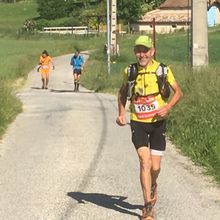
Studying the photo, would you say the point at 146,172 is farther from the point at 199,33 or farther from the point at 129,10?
the point at 129,10

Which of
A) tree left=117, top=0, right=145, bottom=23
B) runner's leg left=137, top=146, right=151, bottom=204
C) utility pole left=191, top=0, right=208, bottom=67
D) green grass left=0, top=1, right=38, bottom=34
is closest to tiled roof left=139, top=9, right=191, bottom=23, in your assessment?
tree left=117, top=0, right=145, bottom=23

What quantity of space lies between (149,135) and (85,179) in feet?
6.99

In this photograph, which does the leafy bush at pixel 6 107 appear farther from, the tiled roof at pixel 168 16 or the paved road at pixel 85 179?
the tiled roof at pixel 168 16

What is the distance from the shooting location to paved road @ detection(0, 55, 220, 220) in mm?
6930

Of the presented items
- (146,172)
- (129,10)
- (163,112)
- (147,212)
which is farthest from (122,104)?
(129,10)

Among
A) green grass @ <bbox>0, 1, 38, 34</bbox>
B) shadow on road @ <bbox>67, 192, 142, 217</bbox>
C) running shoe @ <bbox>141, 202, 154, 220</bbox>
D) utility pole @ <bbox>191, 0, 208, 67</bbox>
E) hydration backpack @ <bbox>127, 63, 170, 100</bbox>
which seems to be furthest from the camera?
green grass @ <bbox>0, 1, 38, 34</bbox>

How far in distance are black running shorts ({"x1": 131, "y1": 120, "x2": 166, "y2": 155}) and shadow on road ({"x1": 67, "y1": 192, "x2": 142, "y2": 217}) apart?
2.46ft

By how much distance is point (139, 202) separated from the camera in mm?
7305

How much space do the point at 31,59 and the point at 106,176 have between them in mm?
43080

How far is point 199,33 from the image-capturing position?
53.3ft

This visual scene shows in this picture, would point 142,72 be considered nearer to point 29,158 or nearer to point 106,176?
point 106,176

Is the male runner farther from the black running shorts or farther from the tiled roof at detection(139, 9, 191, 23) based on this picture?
the tiled roof at detection(139, 9, 191, 23)

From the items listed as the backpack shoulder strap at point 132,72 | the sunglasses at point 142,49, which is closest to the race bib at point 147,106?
the backpack shoulder strap at point 132,72

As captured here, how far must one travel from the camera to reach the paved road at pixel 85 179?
6.93 m
